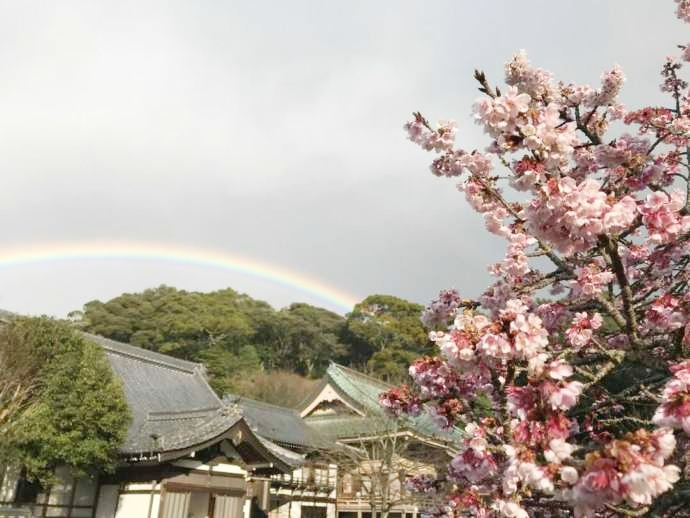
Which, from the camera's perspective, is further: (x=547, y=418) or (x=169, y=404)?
(x=169, y=404)

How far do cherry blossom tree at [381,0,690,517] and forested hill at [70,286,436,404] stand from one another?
3299 centimetres

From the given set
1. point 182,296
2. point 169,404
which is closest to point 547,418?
point 169,404

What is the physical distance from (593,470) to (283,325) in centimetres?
4996

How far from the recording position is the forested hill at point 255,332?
136 feet

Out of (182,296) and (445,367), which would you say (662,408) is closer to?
(445,367)

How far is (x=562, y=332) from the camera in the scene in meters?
4.98

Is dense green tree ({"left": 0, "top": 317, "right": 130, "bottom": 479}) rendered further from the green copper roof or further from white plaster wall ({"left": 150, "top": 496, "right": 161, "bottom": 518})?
the green copper roof

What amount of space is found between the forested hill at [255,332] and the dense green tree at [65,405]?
24389mm

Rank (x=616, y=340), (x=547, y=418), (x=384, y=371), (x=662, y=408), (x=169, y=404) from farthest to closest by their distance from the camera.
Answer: (x=384, y=371)
(x=169, y=404)
(x=616, y=340)
(x=547, y=418)
(x=662, y=408)

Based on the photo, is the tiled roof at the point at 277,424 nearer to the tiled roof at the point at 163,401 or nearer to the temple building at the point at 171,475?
the tiled roof at the point at 163,401

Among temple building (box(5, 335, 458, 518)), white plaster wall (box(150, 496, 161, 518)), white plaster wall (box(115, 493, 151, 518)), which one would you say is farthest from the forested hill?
white plaster wall (box(150, 496, 161, 518))

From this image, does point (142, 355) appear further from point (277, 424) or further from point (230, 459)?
point (230, 459)

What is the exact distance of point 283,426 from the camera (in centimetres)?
2305

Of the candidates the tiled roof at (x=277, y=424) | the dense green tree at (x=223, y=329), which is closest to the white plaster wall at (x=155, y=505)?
the tiled roof at (x=277, y=424)
